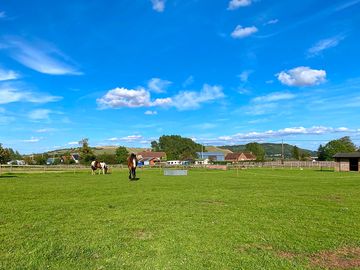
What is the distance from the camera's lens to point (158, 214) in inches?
440

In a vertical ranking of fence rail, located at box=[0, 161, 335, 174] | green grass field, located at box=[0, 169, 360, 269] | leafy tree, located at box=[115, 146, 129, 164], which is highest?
leafy tree, located at box=[115, 146, 129, 164]

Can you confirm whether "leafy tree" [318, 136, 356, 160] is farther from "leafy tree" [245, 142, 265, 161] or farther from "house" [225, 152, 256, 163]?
"house" [225, 152, 256, 163]

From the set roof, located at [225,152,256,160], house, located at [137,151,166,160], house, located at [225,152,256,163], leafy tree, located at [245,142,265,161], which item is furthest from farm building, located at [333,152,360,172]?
house, located at [137,151,166,160]

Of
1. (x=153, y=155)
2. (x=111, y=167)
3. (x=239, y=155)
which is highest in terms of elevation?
(x=153, y=155)

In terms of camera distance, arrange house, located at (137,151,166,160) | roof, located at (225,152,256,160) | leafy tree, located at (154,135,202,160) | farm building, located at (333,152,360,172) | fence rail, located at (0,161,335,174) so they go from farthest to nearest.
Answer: leafy tree, located at (154,135,202,160)
roof, located at (225,152,256,160)
house, located at (137,151,166,160)
fence rail, located at (0,161,335,174)
farm building, located at (333,152,360,172)

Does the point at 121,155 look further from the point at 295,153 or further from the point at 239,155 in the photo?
the point at 239,155

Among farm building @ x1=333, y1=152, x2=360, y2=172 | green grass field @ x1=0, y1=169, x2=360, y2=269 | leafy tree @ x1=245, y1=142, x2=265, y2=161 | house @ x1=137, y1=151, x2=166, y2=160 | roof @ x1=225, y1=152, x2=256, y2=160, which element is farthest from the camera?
leafy tree @ x1=245, y1=142, x2=265, y2=161

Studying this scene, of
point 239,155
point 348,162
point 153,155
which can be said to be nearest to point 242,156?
point 239,155

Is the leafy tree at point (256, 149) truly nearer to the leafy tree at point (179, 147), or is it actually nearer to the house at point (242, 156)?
the house at point (242, 156)

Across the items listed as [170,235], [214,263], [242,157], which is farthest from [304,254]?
[242,157]

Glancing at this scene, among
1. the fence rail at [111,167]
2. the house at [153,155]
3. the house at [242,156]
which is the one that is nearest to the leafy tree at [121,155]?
the fence rail at [111,167]

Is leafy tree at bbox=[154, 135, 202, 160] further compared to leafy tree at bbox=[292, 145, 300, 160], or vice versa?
leafy tree at bbox=[154, 135, 202, 160]

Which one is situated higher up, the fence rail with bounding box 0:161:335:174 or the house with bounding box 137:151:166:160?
the house with bounding box 137:151:166:160

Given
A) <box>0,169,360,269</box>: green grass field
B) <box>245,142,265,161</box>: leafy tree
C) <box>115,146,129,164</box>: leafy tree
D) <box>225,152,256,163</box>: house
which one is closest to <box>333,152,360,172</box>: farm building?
<box>0,169,360,269</box>: green grass field
